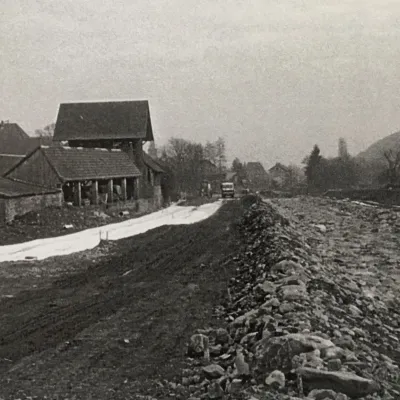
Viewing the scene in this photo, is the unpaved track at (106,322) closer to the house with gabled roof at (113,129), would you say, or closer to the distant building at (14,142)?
the house with gabled roof at (113,129)

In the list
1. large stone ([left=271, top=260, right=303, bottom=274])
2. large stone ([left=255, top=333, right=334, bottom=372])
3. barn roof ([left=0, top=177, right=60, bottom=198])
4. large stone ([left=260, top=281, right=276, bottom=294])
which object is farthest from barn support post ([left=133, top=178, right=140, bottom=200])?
large stone ([left=255, top=333, right=334, bottom=372])

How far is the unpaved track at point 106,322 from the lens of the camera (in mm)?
8016

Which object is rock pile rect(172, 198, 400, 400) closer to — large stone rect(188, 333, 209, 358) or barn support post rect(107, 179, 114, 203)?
large stone rect(188, 333, 209, 358)

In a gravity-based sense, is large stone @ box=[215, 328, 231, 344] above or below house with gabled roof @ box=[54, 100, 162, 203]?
below

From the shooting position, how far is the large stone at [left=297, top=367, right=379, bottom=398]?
21.8 ft

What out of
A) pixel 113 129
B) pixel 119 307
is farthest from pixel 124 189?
pixel 119 307

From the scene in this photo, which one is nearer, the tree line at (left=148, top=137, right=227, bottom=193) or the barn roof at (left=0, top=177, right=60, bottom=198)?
the barn roof at (left=0, top=177, right=60, bottom=198)

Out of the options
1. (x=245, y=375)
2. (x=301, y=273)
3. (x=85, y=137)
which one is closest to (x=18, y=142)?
(x=85, y=137)

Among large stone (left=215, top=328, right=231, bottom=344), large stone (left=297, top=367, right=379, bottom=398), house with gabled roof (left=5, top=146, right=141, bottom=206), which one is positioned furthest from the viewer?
house with gabled roof (left=5, top=146, right=141, bottom=206)

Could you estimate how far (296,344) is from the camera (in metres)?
7.68

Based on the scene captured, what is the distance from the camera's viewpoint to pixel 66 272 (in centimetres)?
1739

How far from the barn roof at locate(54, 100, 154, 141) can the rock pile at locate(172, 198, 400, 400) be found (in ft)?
141

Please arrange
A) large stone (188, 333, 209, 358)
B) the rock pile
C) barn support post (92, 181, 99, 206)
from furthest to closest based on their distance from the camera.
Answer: barn support post (92, 181, 99, 206)
large stone (188, 333, 209, 358)
the rock pile

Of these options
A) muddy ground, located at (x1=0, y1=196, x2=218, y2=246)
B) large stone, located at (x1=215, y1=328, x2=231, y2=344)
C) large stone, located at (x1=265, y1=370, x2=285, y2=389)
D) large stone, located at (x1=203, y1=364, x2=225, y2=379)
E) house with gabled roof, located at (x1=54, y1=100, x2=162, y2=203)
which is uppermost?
house with gabled roof, located at (x1=54, y1=100, x2=162, y2=203)
